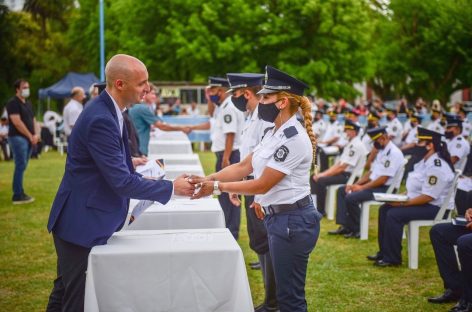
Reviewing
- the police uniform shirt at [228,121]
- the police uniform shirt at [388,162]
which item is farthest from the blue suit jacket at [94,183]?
the police uniform shirt at [388,162]

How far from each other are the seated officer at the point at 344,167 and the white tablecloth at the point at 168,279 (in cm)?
744

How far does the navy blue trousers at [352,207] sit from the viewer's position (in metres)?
10.0

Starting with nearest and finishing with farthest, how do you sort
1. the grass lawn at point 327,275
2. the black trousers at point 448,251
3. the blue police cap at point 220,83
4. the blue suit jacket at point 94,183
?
the blue suit jacket at point 94,183, the grass lawn at point 327,275, the black trousers at point 448,251, the blue police cap at point 220,83

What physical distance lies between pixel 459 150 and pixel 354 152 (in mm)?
1851

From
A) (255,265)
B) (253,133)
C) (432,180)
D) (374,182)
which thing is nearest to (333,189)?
(374,182)

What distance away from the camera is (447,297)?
6.72 m

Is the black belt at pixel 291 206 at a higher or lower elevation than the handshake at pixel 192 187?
lower

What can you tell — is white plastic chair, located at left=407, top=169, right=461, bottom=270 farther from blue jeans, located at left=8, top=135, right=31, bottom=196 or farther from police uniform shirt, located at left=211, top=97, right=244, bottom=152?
blue jeans, located at left=8, top=135, right=31, bottom=196

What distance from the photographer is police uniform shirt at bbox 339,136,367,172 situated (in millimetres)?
11328

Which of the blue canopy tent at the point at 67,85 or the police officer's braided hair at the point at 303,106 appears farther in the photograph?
the blue canopy tent at the point at 67,85

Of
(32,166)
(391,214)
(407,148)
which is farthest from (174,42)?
(391,214)

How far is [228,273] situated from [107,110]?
1.21 m

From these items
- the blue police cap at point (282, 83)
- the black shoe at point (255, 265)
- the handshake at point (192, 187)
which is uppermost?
the blue police cap at point (282, 83)

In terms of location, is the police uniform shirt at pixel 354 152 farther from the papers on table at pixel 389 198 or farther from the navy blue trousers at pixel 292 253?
the navy blue trousers at pixel 292 253
